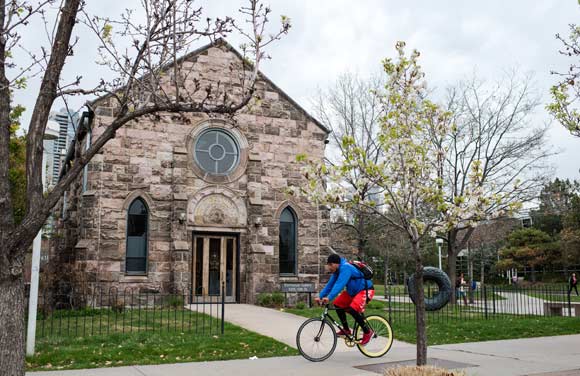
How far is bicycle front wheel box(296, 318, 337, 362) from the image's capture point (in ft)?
30.2

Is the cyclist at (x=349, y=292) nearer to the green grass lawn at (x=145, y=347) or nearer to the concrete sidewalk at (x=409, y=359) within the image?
the concrete sidewalk at (x=409, y=359)

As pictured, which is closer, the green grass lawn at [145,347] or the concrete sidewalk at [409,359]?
the concrete sidewalk at [409,359]

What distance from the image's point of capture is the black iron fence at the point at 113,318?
11.9 m

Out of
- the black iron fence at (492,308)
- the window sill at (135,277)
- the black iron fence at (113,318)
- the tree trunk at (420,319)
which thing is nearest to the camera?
the tree trunk at (420,319)

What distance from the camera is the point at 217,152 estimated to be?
19.8 metres

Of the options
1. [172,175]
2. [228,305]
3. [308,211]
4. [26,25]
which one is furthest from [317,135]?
[26,25]

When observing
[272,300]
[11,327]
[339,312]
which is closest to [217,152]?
[272,300]

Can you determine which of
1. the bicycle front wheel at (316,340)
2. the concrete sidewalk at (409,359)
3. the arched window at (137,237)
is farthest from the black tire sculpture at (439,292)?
the arched window at (137,237)

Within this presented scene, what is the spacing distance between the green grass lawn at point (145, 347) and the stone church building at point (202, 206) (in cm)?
536

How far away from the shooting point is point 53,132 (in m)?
9.84

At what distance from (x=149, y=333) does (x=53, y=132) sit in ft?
14.7

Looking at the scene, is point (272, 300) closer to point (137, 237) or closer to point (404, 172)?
point (137, 237)

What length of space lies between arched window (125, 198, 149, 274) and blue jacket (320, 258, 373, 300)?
1029 cm

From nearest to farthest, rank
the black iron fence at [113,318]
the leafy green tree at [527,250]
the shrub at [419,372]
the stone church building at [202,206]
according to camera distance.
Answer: the shrub at [419,372] → the black iron fence at [113,318] → the stone church building at [202,206] → the leafy green tree at [527,250]
